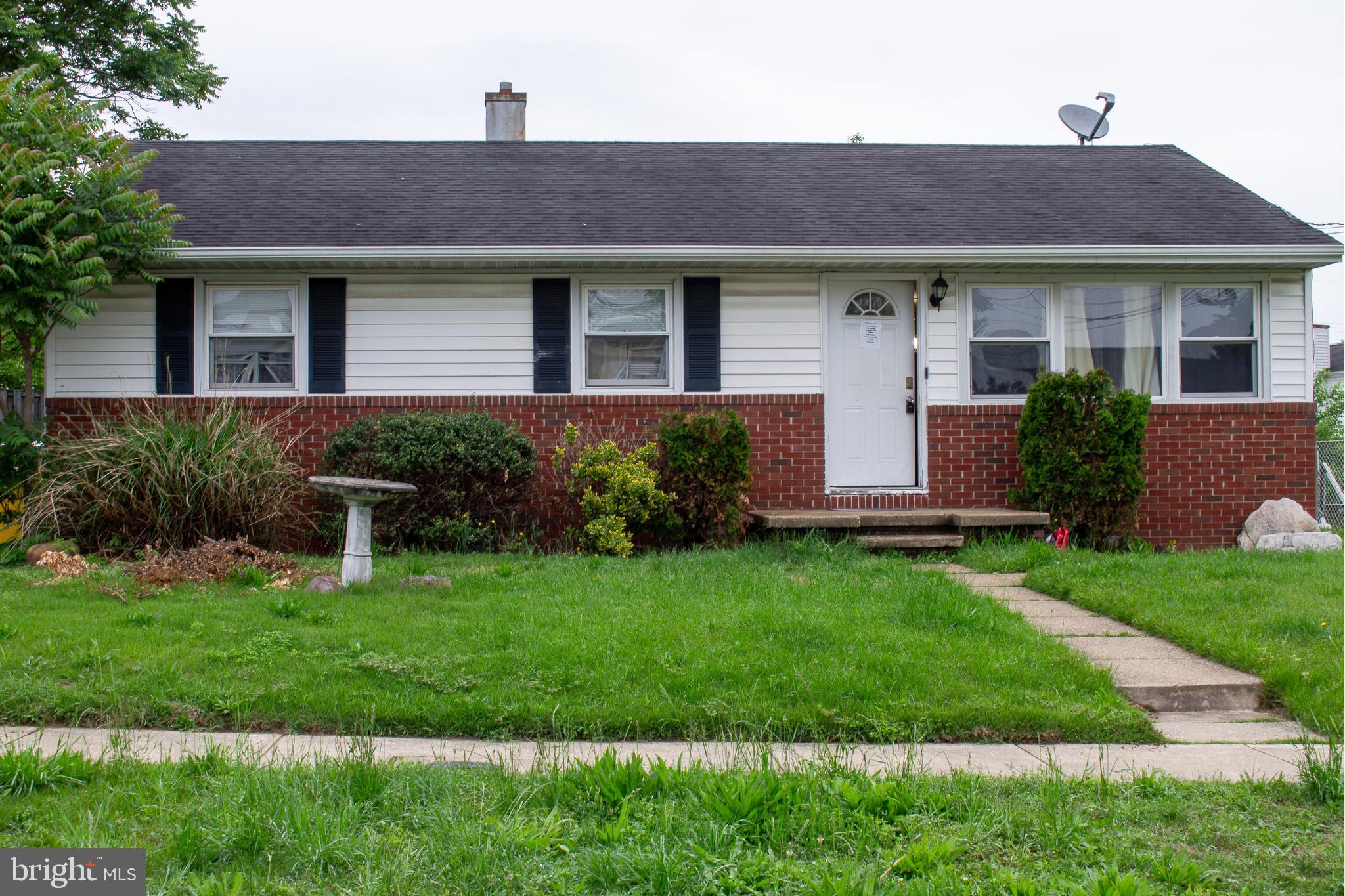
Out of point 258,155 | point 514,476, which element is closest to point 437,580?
point 514,476

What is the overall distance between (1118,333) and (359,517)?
7917 mm

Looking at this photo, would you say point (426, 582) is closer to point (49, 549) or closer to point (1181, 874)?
point (49, 549)

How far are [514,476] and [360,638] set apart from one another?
3.91 metres

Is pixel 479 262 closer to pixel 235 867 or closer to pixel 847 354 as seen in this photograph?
pixel 847 354

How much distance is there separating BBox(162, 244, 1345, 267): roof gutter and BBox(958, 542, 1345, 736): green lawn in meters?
2.94

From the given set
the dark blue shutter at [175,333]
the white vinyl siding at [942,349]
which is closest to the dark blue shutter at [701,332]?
the white vinyl siding at [942,349]

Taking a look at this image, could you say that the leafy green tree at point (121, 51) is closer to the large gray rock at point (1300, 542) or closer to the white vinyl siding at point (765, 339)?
the white vinyl siding at point (765, 339)

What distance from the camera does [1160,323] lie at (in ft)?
33.3

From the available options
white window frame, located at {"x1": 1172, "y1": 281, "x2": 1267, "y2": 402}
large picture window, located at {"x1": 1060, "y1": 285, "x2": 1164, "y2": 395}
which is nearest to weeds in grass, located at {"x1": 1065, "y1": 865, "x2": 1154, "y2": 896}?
large picture window, located at {"x1": 1060, "y1": 285, "x2": 1164, "y2": 395}

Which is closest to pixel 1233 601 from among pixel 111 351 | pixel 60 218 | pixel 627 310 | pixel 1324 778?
pixel 1324 778

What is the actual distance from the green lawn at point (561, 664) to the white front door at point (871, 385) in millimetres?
3711

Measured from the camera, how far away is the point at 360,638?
507 cm

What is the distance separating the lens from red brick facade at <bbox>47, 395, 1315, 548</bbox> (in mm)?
9641

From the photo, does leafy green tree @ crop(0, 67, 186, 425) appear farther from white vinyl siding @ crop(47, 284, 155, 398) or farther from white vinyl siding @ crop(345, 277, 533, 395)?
white vinyl siding @ crop(345, 277, 533, 395)
